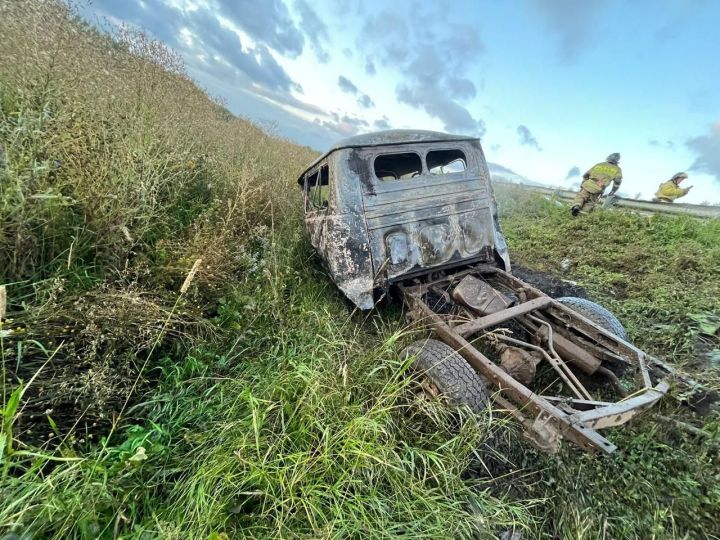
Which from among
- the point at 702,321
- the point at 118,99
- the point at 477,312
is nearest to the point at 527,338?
the point at 477,312

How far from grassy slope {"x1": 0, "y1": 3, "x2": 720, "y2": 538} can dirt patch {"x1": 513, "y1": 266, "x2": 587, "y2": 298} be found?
1.51 m

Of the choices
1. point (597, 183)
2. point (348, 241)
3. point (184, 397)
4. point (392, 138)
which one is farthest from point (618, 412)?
point (597, 183)

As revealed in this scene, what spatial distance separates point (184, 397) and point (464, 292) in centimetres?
238

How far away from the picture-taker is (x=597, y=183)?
8156mm

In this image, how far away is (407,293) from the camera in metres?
3.19

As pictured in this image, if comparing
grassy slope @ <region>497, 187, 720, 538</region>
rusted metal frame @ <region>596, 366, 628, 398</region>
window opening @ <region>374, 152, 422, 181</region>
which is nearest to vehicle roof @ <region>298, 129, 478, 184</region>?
window opening @ <region>374, 152, 422, 181</region>

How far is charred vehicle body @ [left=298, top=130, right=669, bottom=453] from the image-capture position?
89.4 inches

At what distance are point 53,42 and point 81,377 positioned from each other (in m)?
2.33

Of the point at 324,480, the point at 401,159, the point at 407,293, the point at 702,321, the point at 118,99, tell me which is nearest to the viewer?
the point at 324,480

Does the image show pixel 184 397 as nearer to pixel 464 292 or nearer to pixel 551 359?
pixel 464 292

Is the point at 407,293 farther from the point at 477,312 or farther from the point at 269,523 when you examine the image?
the point at 269,523

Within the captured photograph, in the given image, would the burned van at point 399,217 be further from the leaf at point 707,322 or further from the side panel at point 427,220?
the leaf at point 707,322

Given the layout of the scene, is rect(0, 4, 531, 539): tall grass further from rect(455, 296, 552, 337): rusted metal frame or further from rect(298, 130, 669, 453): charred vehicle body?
rect(455, 296, 552, 337): rusted metal frame

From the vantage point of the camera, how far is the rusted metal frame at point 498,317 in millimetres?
2613
